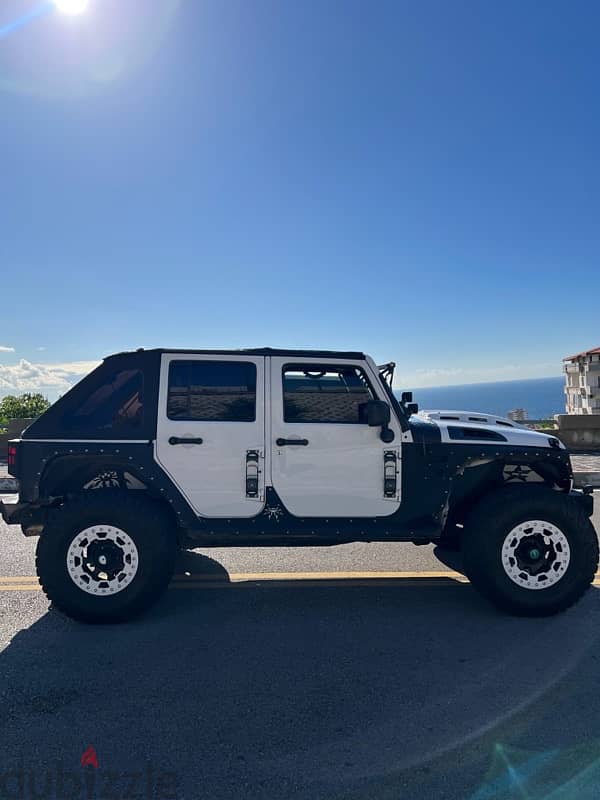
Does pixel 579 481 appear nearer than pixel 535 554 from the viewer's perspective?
No

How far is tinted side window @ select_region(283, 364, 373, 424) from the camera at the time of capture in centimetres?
416

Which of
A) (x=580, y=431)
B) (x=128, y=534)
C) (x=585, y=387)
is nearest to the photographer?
(x=128, y=534)

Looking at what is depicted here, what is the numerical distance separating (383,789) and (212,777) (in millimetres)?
744

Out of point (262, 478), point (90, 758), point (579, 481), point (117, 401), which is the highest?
point (117, 401)

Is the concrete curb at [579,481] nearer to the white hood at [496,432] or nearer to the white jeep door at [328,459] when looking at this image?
the white hood at [496,432]

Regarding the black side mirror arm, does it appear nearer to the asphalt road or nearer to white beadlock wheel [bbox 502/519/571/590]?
white beadlock wheel [bbox 502/519/571/590]

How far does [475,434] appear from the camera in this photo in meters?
4.27

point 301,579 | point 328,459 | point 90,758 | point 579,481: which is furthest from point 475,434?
point 579,481

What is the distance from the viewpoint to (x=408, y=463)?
163 inches

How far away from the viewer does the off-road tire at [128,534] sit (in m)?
3.85

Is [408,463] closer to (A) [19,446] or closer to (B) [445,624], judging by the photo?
(B) [445,624]

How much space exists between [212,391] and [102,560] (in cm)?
152

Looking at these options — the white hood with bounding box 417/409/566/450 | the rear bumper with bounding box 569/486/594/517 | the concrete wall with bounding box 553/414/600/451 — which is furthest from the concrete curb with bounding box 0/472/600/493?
the white hood with bounding box 417/409/566/450

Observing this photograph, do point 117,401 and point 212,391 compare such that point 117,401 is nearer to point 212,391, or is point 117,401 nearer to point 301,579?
point 212,391
